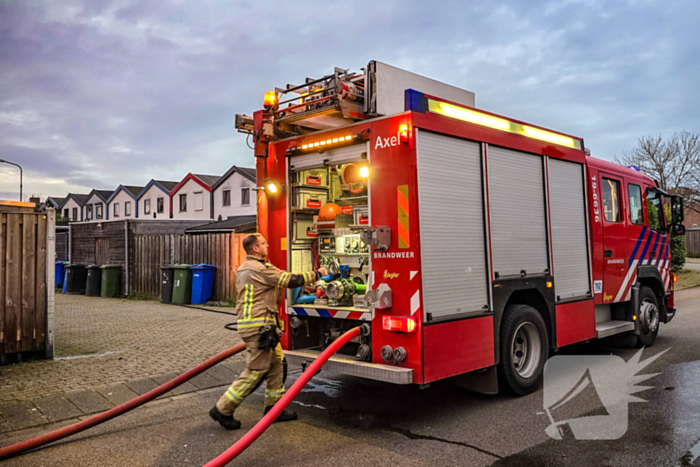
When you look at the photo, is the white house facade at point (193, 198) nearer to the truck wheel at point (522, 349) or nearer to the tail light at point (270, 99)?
the tail light at point (270, 99)

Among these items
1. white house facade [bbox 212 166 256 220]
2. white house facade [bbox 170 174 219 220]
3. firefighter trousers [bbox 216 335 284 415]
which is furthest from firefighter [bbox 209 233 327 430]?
white house facade [bbox 170 174 219 220]

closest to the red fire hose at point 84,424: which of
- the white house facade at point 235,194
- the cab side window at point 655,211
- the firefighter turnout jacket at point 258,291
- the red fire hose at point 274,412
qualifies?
the firefighter turnout jacket at point 258,291

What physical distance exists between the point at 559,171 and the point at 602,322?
2363mm

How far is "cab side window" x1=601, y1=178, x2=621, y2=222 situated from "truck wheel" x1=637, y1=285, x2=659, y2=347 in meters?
1.28

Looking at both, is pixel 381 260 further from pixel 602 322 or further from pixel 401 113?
pixel 602 322

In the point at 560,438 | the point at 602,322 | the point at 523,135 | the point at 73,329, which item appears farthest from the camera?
the point at 73,329

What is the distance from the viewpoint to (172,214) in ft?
146

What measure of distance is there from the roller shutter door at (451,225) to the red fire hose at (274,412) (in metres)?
0.84

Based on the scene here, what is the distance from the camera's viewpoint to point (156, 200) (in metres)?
46.6

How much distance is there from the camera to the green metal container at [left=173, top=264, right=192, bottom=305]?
14.1m

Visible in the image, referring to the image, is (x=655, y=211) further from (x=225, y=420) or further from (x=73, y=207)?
(x=73, y=207)

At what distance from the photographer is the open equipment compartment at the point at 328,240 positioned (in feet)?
18.1

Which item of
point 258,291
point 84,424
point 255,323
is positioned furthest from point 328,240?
point 84,424

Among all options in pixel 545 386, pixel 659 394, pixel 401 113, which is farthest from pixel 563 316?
pixel 401 113
